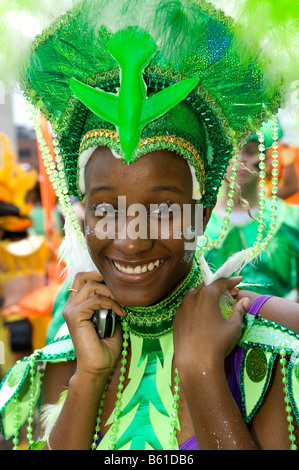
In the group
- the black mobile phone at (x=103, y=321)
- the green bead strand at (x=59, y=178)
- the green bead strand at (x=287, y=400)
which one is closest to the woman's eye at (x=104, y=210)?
the green bead strand at (x=59, y=178)

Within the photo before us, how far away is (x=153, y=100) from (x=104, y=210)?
384 millimetres

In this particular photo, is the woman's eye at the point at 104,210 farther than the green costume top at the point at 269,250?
No

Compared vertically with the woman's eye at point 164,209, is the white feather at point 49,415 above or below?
below

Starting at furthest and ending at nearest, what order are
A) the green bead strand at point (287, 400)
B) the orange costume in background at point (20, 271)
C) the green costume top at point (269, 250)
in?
the orange costume in background at point (20, 271) < the green costume top at point (269, 250) < the green bead strand at point (287, 400)

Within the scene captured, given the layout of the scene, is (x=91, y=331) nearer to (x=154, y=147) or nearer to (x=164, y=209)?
(x=164, y=209)

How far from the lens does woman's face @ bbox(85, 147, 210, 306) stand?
68.4 inches

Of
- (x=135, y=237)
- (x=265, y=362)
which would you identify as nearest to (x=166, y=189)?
(x=135, y=237)

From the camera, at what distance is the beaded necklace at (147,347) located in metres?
1.92

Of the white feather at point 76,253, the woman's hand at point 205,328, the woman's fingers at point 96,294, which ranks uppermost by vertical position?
the white feather at point 76,253

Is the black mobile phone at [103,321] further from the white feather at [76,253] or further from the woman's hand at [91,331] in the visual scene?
the white feather at [76,253]

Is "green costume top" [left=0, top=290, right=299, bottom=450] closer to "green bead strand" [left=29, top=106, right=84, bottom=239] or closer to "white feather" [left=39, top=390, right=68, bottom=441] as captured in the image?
"white feather" [left=39, top=390, right=68, bottom=441]

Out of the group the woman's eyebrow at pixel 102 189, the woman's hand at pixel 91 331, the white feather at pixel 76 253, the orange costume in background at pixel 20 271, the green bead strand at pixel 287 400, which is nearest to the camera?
the green bead strand at pixel 287 400

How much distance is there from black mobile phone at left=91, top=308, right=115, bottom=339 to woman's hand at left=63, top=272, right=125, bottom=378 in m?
0.02

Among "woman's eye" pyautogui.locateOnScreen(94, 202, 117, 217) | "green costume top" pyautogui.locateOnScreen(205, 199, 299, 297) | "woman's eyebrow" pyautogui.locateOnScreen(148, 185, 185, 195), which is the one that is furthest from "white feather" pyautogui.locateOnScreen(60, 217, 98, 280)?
"green costume top" pyautogui.locateOnScreen(205, 199, 299, 297)
